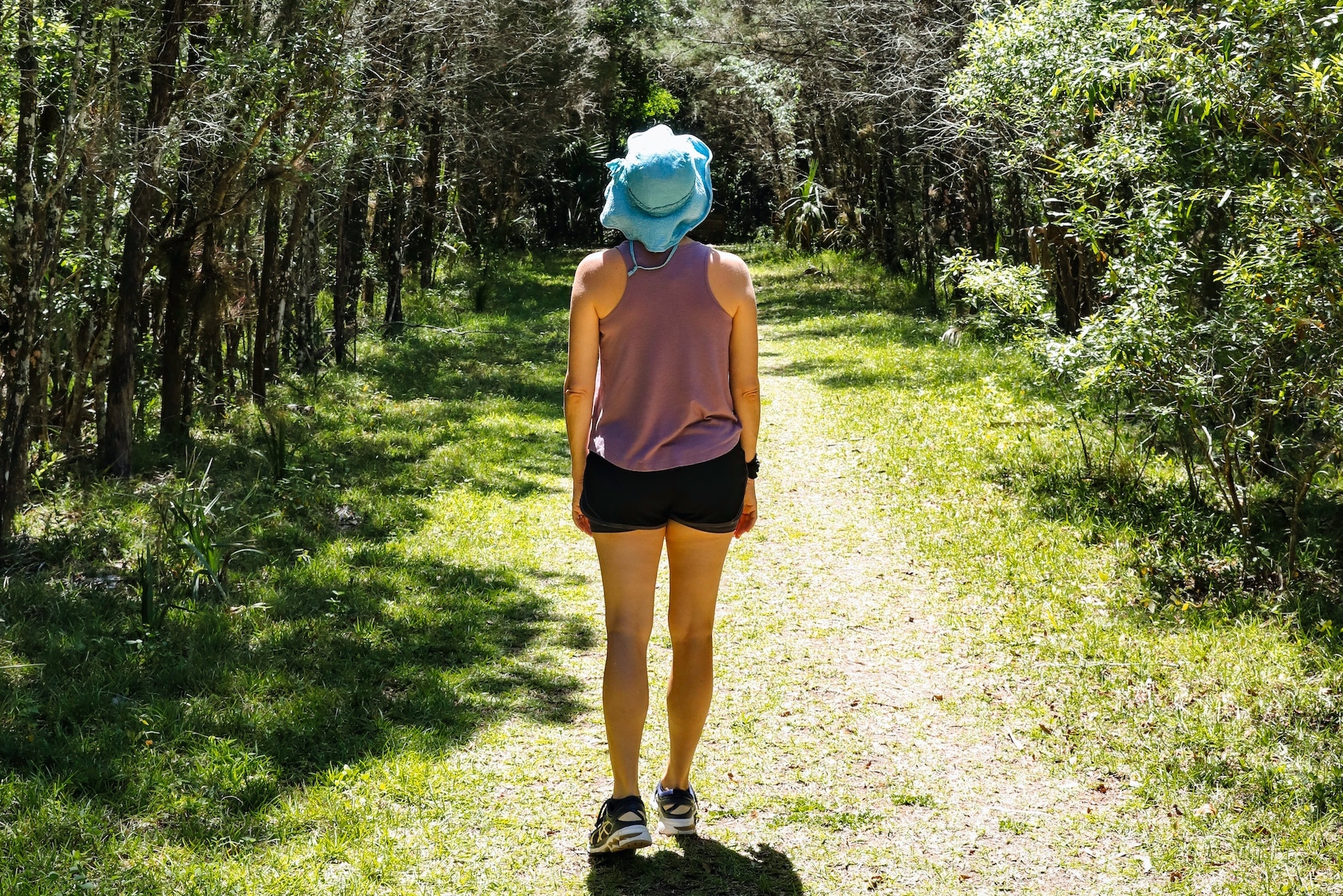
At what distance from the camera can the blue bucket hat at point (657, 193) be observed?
326cm

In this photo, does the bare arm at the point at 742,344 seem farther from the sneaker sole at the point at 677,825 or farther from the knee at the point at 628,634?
the sneaker sole at the point at 677,825

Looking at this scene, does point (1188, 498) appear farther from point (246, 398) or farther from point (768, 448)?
point (246, 398)

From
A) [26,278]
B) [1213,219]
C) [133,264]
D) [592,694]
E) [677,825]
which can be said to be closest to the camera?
[677,825]

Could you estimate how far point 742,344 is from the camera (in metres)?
3.45

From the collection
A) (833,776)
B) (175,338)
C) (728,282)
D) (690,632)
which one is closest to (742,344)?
(728,282)

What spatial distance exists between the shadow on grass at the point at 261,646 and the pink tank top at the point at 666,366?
1891mm

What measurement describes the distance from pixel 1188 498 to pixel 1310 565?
53.1 inches

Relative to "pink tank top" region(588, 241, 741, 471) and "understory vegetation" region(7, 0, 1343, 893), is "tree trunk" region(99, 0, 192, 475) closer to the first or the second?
"understory vegetation" region(7, 0, 1343, 893)

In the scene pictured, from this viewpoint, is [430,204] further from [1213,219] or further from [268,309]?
[1213,219]

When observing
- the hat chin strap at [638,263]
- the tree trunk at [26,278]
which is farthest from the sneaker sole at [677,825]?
the tree trunk at [26,278]

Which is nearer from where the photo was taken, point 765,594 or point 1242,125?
point 1242,125

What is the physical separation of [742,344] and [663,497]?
0.51 m

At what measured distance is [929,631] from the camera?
5.99m

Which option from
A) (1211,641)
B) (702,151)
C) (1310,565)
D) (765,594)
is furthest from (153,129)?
(1310,565)
